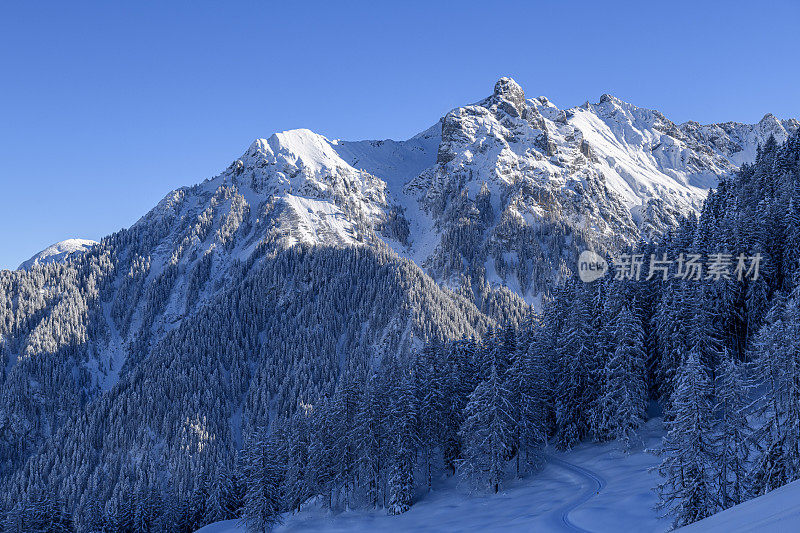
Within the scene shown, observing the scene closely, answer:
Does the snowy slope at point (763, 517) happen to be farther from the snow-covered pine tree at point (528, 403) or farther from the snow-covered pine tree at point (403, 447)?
the snow-covered pine tree at point (403, 447)

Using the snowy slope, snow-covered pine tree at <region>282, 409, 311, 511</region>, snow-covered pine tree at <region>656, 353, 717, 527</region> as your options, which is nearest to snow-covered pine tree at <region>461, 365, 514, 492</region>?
snow-covered pine tree at <region>282, 409, 311, 511</region>

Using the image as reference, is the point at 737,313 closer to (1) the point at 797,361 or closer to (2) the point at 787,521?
(1) the point at 797,361

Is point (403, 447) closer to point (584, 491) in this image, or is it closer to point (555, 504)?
point (555, 504)

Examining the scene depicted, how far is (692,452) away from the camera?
92.3 feet

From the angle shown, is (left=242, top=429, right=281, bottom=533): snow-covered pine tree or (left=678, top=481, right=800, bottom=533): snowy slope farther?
(left=242, top=429, right=281, bottom=533): snow-covered pine tree

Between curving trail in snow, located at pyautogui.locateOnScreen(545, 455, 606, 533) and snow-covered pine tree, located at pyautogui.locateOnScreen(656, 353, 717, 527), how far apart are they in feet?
21.0

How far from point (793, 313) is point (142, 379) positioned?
20635 centimetres

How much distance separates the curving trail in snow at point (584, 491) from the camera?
111 ft

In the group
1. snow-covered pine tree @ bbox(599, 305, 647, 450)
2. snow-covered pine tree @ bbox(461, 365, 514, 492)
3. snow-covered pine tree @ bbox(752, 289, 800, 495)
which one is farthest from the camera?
snow-covered pine tree @ bbox(461, 365, 514, 492)

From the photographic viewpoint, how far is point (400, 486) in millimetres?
51188

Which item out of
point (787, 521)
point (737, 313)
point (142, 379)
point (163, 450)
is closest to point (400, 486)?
point (737, 313)

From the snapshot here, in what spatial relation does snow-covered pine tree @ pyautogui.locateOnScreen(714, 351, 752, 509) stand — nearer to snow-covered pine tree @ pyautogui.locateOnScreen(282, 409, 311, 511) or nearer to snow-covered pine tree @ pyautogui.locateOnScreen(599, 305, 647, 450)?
snow-covered pine tree @ pyautogui.locateOnScreen(599, 305, 647, 450)

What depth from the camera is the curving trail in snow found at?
111ft

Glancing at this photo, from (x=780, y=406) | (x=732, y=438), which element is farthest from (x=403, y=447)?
(x=780, y=406)
